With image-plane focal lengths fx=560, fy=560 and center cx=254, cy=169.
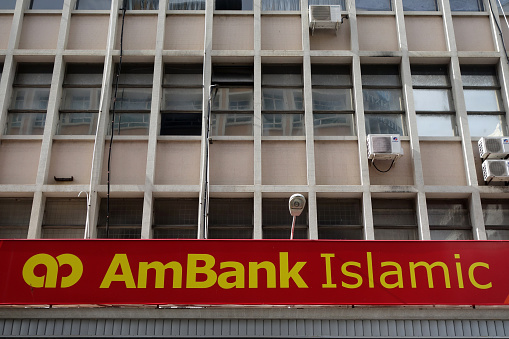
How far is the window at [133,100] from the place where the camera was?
1423 cm

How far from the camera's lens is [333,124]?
47.0 feet

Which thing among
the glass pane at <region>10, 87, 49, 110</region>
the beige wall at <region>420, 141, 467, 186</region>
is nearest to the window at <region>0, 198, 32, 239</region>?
the glass pane at <region>10, 87, 49, 110</region>

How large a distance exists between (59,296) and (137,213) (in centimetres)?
343

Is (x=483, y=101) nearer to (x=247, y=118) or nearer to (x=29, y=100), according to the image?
(x=247, y=118)

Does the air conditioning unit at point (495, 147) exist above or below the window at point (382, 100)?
below

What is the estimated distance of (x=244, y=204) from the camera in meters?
13.6

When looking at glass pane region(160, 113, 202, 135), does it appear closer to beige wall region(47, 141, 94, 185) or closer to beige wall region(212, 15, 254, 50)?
beige wall region(47, 141, 94, 185)

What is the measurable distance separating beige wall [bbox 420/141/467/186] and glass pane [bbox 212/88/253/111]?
4.55m

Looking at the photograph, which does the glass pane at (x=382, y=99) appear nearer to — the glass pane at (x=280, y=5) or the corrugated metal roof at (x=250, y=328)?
the glass pane at (x=280, y=5)

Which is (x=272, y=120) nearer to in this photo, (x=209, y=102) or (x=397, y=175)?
(x=209, y=102)

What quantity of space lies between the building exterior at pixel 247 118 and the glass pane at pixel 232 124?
40 mm

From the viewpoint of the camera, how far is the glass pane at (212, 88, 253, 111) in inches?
573

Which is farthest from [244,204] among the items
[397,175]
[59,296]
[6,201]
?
[6,201]

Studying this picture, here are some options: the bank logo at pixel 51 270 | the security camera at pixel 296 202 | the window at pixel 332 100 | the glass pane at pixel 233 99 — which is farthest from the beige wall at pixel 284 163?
the bank logo at pixel 51 270
